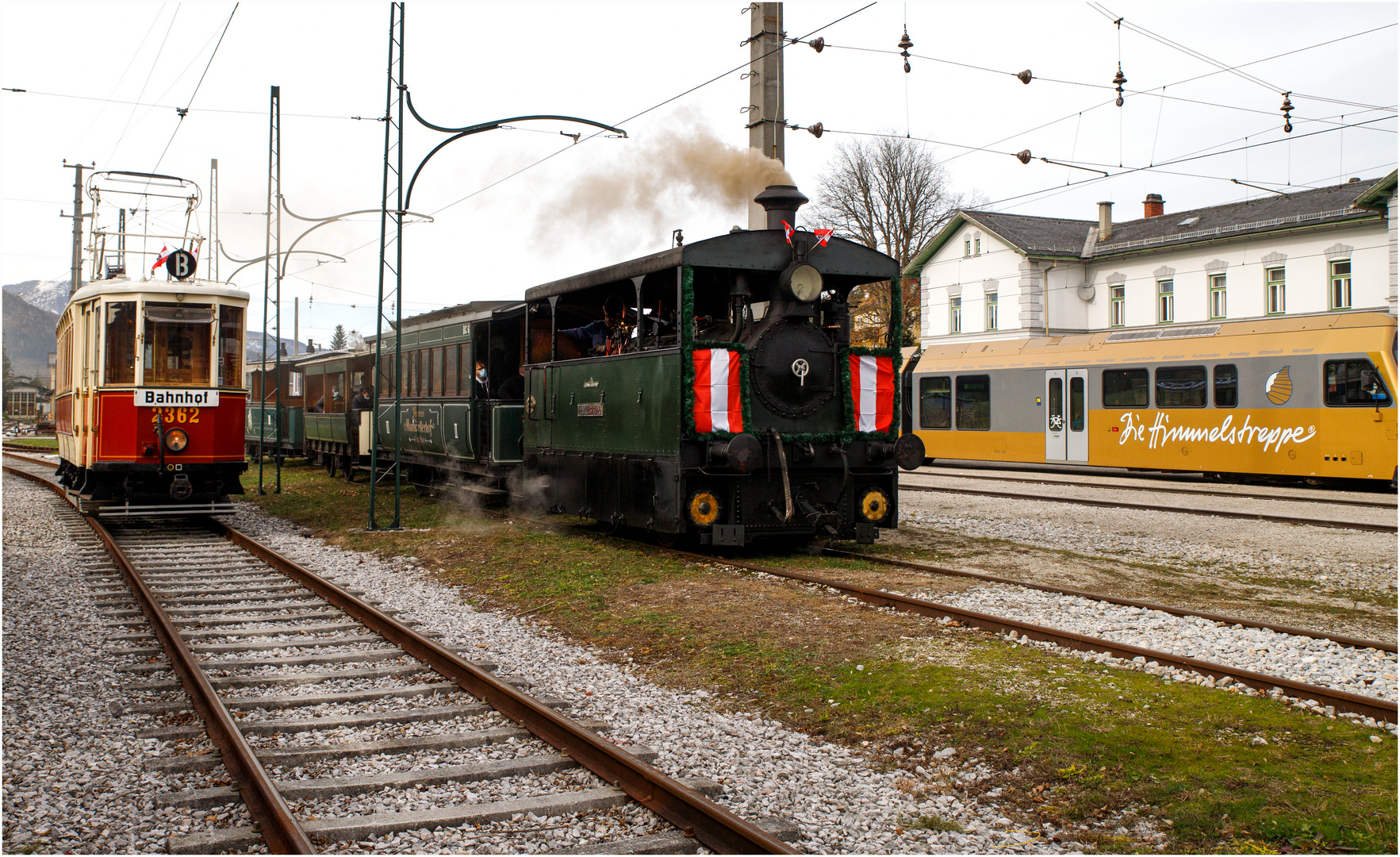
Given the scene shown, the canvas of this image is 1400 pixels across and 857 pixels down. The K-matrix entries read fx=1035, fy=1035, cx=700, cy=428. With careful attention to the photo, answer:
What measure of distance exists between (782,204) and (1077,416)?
14256 mm

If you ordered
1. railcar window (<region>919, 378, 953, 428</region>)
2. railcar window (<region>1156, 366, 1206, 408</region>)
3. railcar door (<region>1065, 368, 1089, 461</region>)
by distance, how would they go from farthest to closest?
railcar window (<region>919, 378, 953, 428</region>)
railcar door (<region>1065, 368, 1089, 461</region>)
railcar window (<region>1156, 366, 1206, 408</region>)

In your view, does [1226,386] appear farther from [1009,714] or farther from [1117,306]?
[1117,306]

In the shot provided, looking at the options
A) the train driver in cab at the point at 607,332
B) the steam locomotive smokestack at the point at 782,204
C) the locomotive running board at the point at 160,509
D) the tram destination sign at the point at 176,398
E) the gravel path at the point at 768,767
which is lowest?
the gravel path at the point at 768,767

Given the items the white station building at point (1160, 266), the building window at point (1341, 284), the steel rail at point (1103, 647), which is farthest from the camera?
the building window at point (1341, 284)

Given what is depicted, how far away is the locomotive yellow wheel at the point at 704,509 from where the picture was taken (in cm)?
1045

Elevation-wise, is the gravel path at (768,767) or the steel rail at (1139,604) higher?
the steel rail at (1139,604)

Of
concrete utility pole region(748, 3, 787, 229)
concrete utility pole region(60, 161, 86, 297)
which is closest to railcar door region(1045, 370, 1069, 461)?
concrete utility pole region(748, 3, 787, 229)

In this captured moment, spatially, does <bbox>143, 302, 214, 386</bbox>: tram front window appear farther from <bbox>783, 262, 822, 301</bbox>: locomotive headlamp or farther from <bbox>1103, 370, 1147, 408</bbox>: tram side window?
<bbox>1103, 370, 1147, 408</bbox>: tram side window

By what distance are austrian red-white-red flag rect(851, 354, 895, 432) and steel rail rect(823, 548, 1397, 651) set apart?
1.44 m

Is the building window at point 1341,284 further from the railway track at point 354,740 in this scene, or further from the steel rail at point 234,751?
the steel rail at point 234,751

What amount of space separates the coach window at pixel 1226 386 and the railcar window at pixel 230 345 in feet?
57.5

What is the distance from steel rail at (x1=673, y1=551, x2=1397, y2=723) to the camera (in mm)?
5387

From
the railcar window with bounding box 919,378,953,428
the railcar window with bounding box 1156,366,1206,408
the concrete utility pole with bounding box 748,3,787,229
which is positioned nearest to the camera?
the concrete utility pole with bounding box 748,3,787,229

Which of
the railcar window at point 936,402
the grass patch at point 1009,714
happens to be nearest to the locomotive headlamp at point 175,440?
the grass patch at point 1009,714
